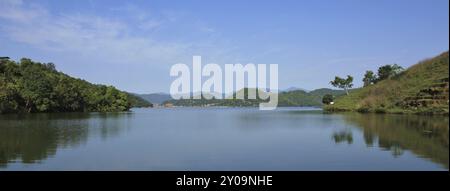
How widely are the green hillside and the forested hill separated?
6495 centimetres

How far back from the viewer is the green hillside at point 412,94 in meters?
54.4

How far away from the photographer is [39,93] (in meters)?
92.6

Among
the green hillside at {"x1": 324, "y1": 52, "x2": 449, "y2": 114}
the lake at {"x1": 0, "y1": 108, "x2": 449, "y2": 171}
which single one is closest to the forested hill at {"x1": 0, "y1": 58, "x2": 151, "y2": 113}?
the lake at {"x1": 0, "y1": 108, "x2": 449, "y2": 171}

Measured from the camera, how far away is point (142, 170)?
722 inches

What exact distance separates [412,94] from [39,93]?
71168 millimetres

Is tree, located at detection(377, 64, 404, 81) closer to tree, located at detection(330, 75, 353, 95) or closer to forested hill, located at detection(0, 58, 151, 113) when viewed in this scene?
tree, located at detection(330, 75, 353, 95)

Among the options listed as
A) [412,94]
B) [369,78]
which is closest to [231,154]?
[412,94]

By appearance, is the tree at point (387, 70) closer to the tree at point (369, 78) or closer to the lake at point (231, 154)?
the tree at point (369, 78)

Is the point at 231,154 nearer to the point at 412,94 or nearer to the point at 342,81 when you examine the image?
the point at 412,94

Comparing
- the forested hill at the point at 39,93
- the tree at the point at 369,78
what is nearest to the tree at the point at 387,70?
the tree at the point at 369,78

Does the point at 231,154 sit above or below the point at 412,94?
below

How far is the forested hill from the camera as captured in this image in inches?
3344
